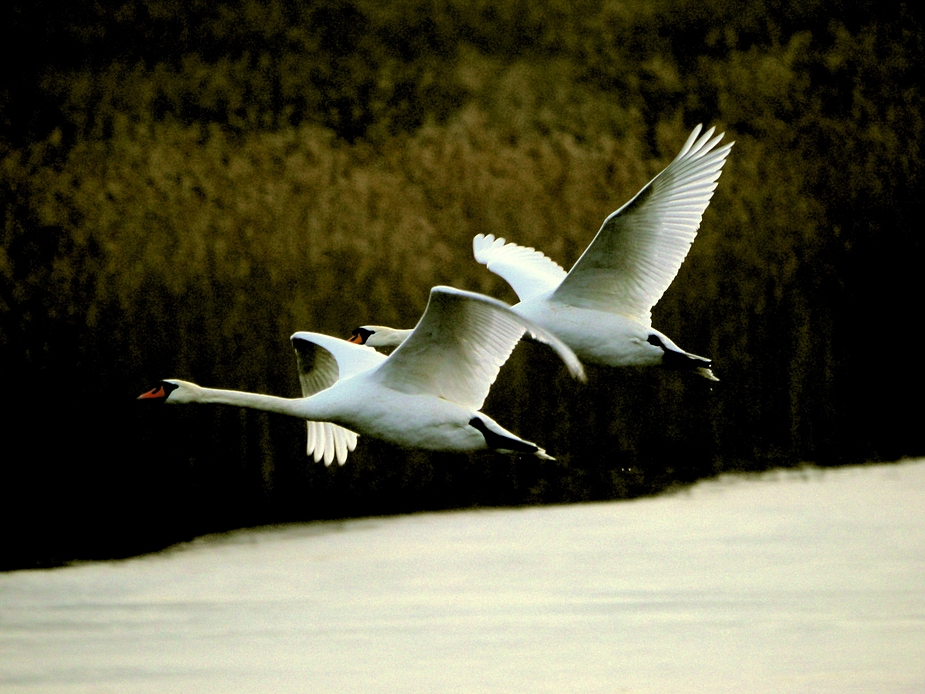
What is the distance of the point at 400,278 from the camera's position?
34.2ft

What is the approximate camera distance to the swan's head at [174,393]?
799 cm

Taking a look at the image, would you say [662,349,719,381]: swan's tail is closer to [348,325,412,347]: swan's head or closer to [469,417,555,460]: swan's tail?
[469,417,555,460]: swan's tail

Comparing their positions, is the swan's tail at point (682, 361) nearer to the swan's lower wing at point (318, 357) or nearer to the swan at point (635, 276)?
the swan at point (635, 276)

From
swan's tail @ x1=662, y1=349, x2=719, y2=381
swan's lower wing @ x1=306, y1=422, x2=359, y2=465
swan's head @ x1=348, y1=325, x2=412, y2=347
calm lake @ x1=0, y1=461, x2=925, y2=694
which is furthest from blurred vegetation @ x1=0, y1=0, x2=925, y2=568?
swan's tail @ x1=662, y1=349, x2=719, y2=381

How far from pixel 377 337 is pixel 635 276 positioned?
1285mm

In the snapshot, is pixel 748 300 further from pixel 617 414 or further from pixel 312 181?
pixel 312 181

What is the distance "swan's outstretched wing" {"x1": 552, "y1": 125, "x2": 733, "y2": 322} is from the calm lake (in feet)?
5.71

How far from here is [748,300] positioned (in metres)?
10.9

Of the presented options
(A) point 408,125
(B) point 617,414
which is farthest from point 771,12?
(B) point 617,414

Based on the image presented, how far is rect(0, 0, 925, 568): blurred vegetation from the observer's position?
10.4 m

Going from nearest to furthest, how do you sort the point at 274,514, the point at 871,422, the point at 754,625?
the point at 754,625 < the point at 274,514 < the point at 871,422

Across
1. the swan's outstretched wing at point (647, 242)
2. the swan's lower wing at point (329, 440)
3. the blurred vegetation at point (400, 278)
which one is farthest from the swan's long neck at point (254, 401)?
the blurred vegetation at point (400, 278)

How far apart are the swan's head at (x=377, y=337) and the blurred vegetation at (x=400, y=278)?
1557mm

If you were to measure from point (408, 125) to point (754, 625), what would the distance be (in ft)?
14.2
